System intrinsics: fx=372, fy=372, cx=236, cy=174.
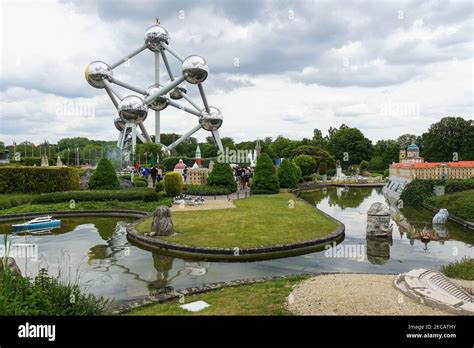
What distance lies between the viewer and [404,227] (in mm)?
16719

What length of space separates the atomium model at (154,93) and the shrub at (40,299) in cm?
3412

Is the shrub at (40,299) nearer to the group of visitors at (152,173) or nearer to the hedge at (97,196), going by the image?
the hedge at (97,196)

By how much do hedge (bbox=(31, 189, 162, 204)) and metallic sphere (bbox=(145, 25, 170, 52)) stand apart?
25339 millimetres

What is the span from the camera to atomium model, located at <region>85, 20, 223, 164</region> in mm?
38312

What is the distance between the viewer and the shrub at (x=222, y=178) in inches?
1056

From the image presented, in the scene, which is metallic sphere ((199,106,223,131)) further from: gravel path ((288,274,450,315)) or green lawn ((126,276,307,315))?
gravel path ((288,274,450,315))

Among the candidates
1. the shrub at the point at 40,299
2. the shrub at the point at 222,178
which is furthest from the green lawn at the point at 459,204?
the shrub at the point at 40,299

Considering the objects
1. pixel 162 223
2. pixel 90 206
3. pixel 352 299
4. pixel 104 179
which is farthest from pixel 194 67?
pixel 352 299

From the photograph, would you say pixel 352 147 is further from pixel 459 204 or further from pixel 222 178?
pixel 459 204

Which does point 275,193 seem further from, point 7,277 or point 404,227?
point 7,277

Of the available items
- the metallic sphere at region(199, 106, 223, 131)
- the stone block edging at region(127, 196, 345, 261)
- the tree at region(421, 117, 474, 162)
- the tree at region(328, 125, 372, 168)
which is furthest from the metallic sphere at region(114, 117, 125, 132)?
the tree at region(328, 125, 372, 168)

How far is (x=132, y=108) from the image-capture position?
37.7m
